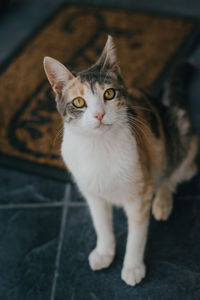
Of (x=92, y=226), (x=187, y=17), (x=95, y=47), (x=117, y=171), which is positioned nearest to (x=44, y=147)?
(x=92, y=226)

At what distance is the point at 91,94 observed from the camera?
1068 mm

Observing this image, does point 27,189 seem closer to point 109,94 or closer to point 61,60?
point 109,94

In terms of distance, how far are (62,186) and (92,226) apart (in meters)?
0.30

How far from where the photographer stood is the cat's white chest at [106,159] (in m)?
1.18

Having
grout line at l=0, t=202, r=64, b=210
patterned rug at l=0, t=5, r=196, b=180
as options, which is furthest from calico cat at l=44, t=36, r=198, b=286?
patterned rug at l=0, t=5, r=196, b=180

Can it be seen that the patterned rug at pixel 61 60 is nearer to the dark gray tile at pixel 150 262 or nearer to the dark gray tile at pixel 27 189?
the dark gray tile at pixel 27 189

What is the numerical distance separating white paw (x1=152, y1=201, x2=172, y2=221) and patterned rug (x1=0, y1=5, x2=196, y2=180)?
501mm

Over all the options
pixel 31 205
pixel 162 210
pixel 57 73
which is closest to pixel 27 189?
pixel 31 205

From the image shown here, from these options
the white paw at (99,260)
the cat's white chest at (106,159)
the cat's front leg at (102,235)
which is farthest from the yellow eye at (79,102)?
the white paw at (99,260)

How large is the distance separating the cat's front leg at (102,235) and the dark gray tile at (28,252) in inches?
7.5

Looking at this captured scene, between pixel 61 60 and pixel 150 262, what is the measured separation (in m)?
1.64

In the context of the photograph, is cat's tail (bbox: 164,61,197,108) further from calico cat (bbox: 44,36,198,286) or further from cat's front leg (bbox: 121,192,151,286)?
cat's front leg (bbox: 121,192,151,286)

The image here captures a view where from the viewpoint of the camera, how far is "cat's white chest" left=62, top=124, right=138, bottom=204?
3.86ft

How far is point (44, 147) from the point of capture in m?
1.94
